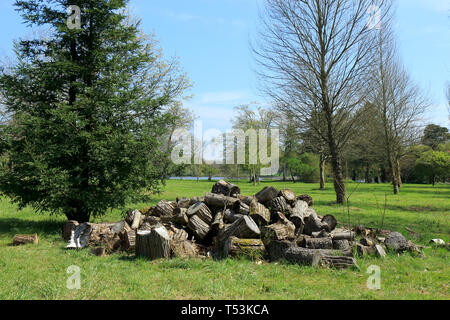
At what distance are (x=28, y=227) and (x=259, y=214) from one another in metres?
6.06

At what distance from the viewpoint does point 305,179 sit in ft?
148

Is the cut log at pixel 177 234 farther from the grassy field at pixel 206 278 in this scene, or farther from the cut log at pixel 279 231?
the cut log at pixel 279 231

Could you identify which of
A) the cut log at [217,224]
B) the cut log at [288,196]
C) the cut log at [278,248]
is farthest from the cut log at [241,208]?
the cut log at [278,248]

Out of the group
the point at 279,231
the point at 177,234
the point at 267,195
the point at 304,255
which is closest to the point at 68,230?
the point at 177,234

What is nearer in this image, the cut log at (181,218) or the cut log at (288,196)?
the cut log at (181,218)

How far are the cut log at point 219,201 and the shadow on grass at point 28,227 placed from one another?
3.89 meters

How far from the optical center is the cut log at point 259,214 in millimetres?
6336

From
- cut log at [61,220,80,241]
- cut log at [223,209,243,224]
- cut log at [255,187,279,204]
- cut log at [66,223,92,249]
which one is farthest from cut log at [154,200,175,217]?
cut log at [255,187,279,204]

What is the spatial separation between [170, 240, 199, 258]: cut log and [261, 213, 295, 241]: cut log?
1320 millimetres

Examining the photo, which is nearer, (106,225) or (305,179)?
(106,225)

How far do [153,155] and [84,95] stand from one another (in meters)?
2.25
